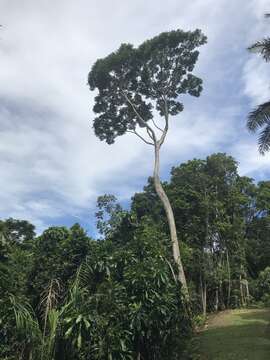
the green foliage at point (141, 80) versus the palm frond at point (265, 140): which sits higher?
the green foliage at point (141, 80)

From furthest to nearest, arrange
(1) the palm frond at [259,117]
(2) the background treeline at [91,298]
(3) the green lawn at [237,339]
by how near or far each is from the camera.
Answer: (1) the palm frond at [259,117], (3) the green lawn at [237,339], (2) the background treeline at [91,298]

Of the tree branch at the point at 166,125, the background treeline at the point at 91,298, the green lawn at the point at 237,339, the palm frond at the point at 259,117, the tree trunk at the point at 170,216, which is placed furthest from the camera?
the tree branch at the point at 166,125

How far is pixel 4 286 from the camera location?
9727 mm

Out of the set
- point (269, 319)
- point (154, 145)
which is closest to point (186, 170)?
point (154, 145)

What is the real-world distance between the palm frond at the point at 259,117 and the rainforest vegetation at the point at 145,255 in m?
0.04

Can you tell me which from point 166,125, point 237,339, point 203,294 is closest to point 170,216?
point 166,125

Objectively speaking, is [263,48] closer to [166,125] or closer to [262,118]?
[262,118]

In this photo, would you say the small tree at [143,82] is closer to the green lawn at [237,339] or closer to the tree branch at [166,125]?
the tree branch at [166,125]

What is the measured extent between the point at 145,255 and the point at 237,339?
3626 mm

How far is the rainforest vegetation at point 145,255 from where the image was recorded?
387 inches

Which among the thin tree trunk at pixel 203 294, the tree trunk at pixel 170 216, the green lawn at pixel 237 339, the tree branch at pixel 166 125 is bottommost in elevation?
the green lawn at pixel 237 339

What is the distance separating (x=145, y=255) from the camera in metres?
12.2

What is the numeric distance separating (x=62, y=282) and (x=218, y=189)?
14699 mm

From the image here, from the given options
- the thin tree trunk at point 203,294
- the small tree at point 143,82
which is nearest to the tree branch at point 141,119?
the small tree at point 143,82
